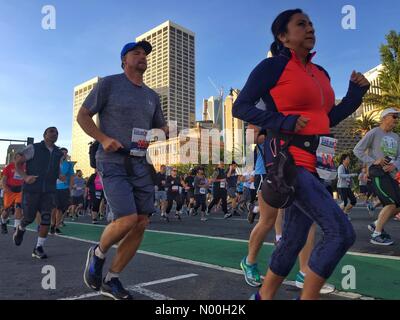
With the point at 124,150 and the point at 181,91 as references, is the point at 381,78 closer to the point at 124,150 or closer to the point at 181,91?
the point at 124,150

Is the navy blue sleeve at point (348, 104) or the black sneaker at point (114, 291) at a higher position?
the navy blue sleeve at point (348, 104)

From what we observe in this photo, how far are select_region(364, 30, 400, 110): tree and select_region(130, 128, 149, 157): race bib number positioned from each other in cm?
2989

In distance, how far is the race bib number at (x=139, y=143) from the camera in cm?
333

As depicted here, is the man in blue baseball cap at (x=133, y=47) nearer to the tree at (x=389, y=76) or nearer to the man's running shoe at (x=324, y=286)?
the man's running shoe at (x=324, y=286)

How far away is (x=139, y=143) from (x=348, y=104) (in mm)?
1701

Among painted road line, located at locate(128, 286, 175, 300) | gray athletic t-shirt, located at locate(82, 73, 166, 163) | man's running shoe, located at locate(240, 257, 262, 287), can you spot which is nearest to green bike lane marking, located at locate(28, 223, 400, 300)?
man's running shoe, located at locate(240, 257, 262, 287)

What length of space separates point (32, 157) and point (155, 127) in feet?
10.4

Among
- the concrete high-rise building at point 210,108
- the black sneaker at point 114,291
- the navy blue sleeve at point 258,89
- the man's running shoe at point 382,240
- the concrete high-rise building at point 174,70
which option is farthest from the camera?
the concrete high-rise building at point 210,108

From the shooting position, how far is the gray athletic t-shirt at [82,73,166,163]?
3.29 metres

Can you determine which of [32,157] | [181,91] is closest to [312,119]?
[32,157]

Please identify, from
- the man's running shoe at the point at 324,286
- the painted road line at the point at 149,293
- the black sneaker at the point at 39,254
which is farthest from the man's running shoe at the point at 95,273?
the black sneaker at the point at 39,254

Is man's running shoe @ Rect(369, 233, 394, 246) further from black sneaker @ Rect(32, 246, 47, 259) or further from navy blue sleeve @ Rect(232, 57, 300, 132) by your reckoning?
black sneaker @ Rect(32, 246, 47, 259)

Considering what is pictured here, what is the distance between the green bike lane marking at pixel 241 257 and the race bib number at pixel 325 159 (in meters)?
1.25

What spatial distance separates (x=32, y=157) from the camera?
19.9 feet
